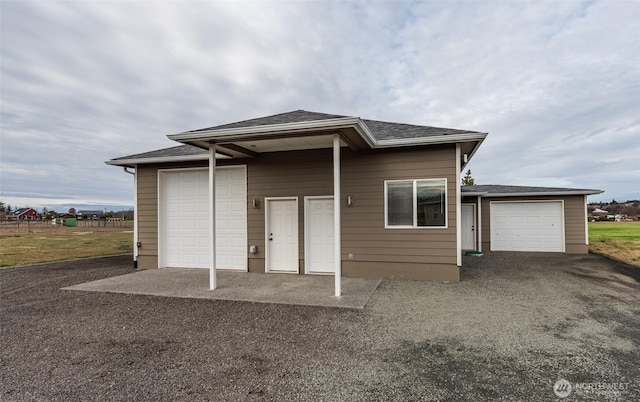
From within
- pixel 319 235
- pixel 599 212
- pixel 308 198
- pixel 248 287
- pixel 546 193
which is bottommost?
pixel 248 287

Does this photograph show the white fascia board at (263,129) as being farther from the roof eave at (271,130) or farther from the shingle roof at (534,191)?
the shingle roof at (534,191)

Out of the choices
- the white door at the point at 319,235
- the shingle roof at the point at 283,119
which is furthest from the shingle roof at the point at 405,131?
the white door at the point at 319,235

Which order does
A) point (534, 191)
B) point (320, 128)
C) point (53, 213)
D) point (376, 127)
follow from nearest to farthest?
point (320, 128) → point (376, 127) → point (534, 191) → point (53, 213)

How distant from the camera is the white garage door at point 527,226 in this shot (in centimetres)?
1236

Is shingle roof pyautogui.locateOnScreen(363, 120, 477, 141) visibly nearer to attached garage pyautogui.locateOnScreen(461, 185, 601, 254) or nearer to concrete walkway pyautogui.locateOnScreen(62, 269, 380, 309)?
concrete walkway pyautogui.locateOnScreen(62, 269, 380, 309)

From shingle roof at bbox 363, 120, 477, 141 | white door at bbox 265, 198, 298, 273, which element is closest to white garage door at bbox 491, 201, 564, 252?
shingle roof at bbox 363, 120, 477, 141

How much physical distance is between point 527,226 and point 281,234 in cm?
1029

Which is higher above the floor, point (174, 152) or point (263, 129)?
point (174, 152)

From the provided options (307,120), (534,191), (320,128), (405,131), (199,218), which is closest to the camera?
(320,128)

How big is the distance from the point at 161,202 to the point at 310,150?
4.37 meters

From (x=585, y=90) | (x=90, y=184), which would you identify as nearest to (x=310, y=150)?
(x=585, y=90)

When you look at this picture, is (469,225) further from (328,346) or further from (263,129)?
(328,346)

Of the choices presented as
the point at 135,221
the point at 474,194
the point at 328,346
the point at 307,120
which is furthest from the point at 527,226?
the point at 135,221

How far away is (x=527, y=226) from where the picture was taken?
12695mm
